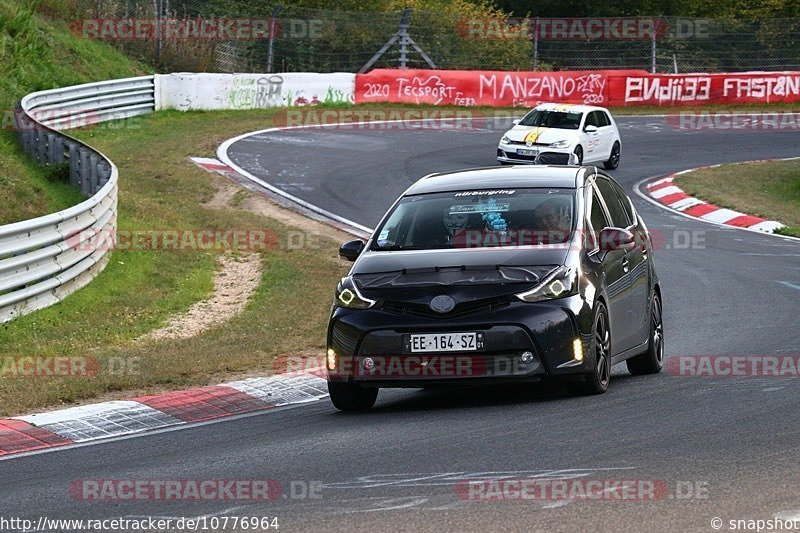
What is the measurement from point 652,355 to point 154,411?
3.93 meters

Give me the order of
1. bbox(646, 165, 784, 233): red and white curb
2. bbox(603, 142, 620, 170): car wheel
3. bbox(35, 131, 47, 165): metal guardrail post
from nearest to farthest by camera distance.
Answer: bbox(35, 131, 47, 165): metal guardrail post → bbox(646, 165, 784, 233): red and white curb → bbox(603, 142, 620, 170): car wheel

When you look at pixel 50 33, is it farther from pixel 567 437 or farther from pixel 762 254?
pixel 567 437

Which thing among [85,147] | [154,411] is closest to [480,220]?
[154,411]

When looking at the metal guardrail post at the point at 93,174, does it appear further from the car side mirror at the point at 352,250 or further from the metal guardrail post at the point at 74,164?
the car side mirror at the point at 352,250

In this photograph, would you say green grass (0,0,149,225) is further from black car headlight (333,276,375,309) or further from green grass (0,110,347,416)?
black car headlight (333,276,375,309)

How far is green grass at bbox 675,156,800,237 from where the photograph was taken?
2538cm

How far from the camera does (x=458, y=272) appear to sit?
927 cm

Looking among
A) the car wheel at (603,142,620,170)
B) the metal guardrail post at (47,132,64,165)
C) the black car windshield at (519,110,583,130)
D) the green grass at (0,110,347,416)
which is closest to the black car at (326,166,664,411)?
the green grass at (0,110,347,416)

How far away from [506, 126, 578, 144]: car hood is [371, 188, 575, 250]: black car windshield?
18.3m

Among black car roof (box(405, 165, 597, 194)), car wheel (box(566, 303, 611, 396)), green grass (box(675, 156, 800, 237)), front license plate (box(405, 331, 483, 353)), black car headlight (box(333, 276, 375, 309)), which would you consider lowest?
green grass (box(675, 156, 800, 237))

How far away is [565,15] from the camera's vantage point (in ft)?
196

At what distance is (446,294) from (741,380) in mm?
2491

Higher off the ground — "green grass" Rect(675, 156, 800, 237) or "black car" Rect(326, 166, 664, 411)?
"black car" Rect(326, 166, 664, 411)

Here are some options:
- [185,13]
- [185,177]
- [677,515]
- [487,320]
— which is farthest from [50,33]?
[677,515]
